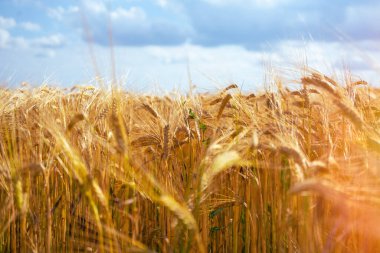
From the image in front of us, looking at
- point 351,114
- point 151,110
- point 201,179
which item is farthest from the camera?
point 151,110

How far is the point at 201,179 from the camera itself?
1505mm

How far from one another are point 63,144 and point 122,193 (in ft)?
4.36

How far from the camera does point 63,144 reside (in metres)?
1.58

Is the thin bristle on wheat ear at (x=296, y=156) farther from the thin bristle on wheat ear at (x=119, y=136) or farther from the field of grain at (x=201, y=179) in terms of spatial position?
the thin bristle on wheat ear at (x=119, y=136)

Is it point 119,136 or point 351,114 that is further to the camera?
point 351,114

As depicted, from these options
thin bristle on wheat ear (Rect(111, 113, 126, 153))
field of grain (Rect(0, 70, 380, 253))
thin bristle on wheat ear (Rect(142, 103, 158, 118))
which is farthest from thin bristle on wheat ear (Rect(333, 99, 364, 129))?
thin bristle on wheat ear (Rect(142, 103, 158, 118))

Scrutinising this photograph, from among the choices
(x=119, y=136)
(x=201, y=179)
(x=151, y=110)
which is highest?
(x=151, y=110)

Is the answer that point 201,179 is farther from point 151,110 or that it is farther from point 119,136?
point 151,110

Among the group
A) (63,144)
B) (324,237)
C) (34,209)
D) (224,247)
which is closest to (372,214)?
(324,237)

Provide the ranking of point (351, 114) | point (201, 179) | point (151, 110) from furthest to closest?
1. point (151, 110)
2. point (351, 114)
3. point (201, 179)

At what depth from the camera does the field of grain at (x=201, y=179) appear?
61.5 inches

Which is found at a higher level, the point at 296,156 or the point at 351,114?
the point at 351,114

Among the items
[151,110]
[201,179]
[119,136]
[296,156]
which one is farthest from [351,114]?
[151,110]

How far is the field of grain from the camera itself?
1.56 meters
